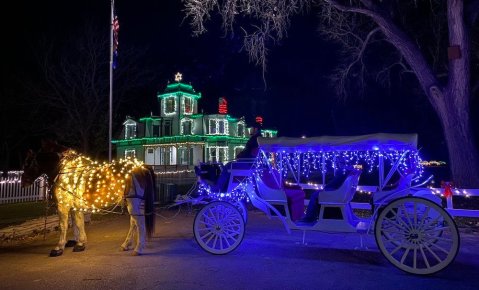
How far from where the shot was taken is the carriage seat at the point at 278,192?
26.5ft

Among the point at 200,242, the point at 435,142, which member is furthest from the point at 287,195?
the point at 435,142

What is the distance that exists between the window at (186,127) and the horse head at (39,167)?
1491 inches

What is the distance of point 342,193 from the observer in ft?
24.5

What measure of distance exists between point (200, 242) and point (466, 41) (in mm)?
10370

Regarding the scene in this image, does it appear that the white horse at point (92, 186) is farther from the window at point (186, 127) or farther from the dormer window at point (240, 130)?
the dormer window at point (240, 130)

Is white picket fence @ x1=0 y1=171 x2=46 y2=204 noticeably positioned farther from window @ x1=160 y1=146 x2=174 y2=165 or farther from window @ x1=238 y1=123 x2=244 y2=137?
window @ x1=238 y1=123 x2=244 y2=137

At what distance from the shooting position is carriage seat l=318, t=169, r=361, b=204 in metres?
7.45

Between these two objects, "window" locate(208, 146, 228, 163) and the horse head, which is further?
"window" locate(208, 146, 228, 163)

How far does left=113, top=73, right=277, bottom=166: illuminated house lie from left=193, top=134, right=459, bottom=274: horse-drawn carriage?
3602 centimetres

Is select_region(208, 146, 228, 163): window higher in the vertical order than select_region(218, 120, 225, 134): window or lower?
lower

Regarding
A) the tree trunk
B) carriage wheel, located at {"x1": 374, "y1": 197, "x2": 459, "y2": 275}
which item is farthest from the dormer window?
carriage wheel, located at {"x1": 374, "y1": 197, "x2": 459, "y2": 275}

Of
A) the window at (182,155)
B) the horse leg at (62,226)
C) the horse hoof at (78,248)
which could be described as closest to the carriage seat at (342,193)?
the horse hoof at (78,248)

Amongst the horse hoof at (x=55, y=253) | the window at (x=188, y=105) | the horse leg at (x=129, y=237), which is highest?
the window at (x=188, y=105)

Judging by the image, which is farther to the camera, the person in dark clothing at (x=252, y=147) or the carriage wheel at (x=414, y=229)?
the person in dark clothing at (x=252, y=147)
